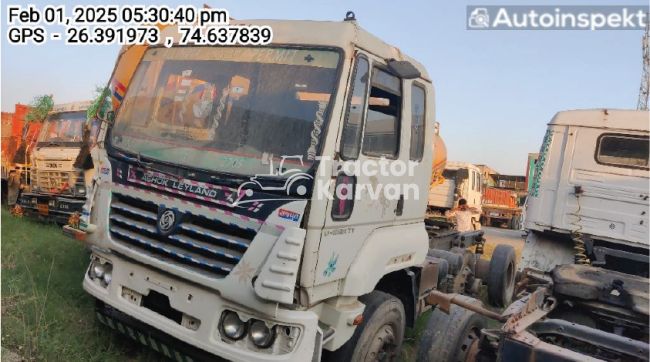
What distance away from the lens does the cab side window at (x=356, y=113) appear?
313cm

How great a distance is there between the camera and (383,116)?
11.8 ft

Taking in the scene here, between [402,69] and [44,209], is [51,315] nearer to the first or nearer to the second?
[402,69]

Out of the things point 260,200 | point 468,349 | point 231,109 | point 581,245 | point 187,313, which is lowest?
point 468,349

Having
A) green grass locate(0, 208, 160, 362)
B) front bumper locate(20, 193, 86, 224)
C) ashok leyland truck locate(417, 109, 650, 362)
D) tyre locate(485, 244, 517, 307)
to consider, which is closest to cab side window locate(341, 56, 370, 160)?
ashok leyland truck locate(417, 109, 650, 362)

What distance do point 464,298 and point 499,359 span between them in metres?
0.85

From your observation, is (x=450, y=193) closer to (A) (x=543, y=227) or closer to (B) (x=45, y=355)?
(A) (x=543, y=227)

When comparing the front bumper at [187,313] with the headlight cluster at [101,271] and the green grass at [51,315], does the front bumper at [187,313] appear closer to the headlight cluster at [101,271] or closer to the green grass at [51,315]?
the headlight cluster at [101,271]

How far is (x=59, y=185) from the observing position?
922cm

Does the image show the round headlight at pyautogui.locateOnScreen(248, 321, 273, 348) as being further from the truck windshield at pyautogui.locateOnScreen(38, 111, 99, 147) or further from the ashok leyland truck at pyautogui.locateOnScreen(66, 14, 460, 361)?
the truck windshield at pyautogui.locateOnScreen(38, 111, 99, 147)

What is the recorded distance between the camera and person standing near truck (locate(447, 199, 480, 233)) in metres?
12.8

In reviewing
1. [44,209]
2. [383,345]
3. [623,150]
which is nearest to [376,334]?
[383,345]

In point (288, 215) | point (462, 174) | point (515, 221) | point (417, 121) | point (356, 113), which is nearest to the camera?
point (288, 215)

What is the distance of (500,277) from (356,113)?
5191mm

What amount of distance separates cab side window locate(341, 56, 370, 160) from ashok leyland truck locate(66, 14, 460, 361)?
0.04 ft
